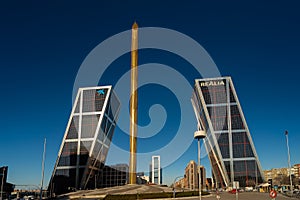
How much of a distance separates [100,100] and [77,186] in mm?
27417

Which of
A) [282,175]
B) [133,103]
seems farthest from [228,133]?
[282,175]

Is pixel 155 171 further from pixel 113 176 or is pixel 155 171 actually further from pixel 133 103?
pixel 133 103

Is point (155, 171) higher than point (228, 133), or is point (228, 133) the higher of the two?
point (228, 133)

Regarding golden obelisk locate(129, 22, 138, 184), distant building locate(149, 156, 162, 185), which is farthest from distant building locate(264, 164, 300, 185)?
distant building locate(149, 156, 162, 185)

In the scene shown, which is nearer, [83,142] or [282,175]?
[83,142]

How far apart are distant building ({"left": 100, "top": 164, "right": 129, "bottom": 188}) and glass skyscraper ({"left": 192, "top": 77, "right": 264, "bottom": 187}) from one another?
4515cm

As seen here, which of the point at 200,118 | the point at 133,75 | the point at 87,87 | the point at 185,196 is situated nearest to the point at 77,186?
the point at 87,87

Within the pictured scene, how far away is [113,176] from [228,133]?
2232 inches

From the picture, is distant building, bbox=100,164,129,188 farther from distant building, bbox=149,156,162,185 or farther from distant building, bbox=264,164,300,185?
distant building, bbox=264,164,300,185

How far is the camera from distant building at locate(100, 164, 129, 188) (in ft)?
375

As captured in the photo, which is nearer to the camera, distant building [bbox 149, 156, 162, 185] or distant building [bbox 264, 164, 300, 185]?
distant building [bbox 264, 164, 300, 185]

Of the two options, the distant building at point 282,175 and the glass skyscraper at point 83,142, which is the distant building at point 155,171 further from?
the glass skyscraper at point 83,142

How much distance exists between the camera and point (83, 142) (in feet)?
308

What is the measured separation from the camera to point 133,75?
90.5 m
